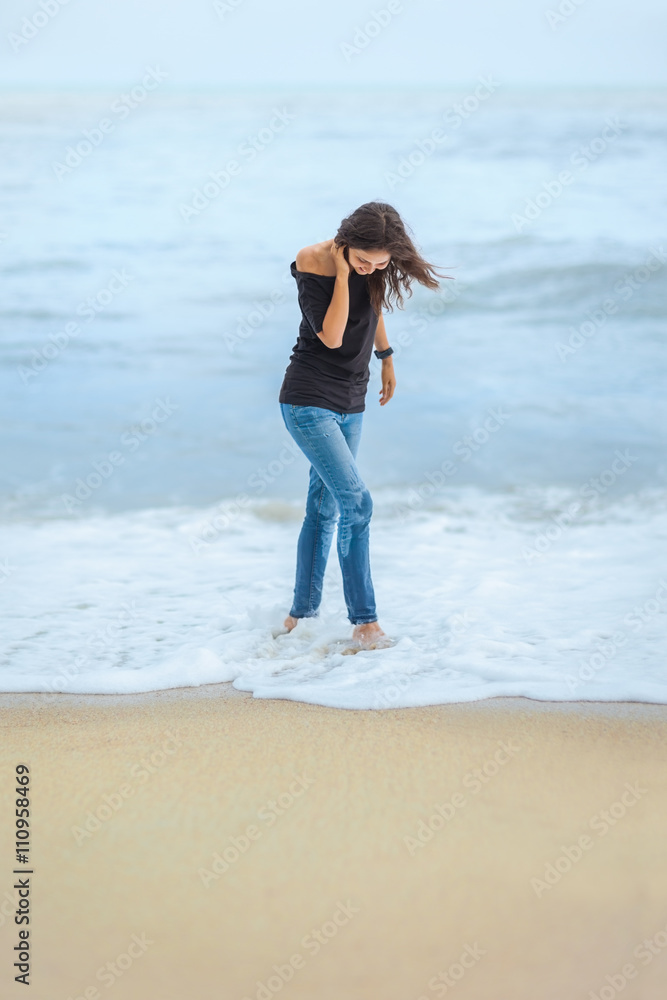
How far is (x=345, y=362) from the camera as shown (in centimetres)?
308

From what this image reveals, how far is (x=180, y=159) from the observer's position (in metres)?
23.2

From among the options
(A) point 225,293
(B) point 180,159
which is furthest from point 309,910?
(B) point 180,159

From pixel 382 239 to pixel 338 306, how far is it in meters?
0.25

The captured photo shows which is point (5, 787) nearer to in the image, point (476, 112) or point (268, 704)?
point (268, 704)

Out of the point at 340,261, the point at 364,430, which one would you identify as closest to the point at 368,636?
the point at 340,261

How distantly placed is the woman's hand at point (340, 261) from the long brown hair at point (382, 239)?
0.02 meters

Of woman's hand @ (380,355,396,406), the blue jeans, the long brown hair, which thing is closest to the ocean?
the blue jeans

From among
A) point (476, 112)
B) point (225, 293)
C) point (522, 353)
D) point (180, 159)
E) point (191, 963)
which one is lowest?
point (191, 963)

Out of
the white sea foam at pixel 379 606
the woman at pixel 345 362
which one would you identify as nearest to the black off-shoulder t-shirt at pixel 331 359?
the woman at pixel 345 362

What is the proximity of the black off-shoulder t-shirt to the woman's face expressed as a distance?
5 centimetres

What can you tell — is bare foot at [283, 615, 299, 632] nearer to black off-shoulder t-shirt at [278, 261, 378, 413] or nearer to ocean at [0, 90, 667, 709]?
ocean at [0, 90, 667, 709]

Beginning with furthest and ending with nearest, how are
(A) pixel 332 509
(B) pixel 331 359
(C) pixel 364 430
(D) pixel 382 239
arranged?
(C) pixel 364 430 < (A) pixel 332 509 < (B) pixel 331 359 < (D) pixel 382 239

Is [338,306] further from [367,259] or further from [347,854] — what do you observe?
[347,854]

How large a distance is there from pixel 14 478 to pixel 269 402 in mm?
2856
